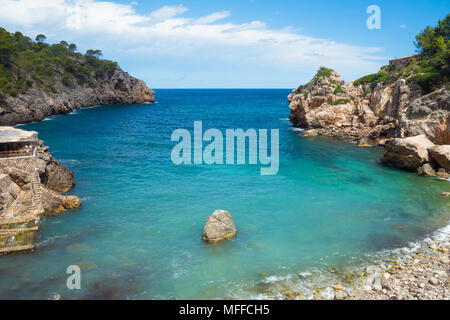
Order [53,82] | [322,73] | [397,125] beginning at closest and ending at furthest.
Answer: [397,125] → [322,73] → [53,82]

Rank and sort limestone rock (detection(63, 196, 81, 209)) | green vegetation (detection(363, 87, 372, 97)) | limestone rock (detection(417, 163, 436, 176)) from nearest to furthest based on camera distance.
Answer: limestone rock (detection(63, 196, 81, 209))
limestone rock (detection(417, 163, 436, 176))
green vegetation (detection(363, 87, 372, 97))

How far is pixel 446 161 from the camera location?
126 ft

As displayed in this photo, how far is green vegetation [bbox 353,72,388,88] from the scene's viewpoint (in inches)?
2599

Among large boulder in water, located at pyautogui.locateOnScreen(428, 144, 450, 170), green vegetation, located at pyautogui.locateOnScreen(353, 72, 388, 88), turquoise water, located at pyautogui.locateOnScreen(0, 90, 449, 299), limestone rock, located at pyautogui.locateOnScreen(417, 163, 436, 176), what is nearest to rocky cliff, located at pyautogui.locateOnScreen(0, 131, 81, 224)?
turquoise water, located at pyautogui.locateOnScreen(0, 90, 449, 299)

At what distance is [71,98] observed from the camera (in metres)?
110

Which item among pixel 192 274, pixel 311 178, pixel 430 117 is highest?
pixel 430 117

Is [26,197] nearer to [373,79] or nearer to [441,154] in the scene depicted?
[441,154]

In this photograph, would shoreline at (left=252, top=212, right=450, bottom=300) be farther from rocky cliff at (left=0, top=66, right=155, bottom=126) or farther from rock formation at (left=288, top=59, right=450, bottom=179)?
rocky cliff at (left=0, top=66, right=155, bottom=126)

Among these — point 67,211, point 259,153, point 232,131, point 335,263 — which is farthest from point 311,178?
point 232,131

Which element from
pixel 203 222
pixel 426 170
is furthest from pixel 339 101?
pixel 203 222

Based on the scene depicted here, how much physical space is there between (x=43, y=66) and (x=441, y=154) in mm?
107539

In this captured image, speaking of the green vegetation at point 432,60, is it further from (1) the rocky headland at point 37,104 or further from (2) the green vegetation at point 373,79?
(1) the rocky headland at point 37,104

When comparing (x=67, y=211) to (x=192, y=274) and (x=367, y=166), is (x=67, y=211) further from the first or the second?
(x=367, y=166)
